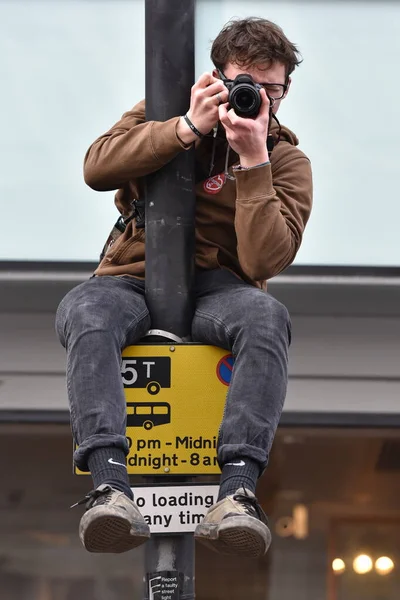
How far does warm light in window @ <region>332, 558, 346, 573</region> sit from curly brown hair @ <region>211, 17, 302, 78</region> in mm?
5022

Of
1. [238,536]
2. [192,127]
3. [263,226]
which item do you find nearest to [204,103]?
[192,127]

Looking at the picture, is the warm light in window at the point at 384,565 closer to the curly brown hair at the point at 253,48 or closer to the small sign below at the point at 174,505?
the small sign below at the point at 174,505

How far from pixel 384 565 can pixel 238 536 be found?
5269mm

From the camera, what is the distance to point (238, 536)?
260 centimetres

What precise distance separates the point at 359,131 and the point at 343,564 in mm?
2850

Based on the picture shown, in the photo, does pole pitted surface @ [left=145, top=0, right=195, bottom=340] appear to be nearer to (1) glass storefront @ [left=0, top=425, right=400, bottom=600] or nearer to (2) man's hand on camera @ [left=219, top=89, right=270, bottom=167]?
(2) man's hand on camera @ [left=219, top=89, right=270, bottom=167]

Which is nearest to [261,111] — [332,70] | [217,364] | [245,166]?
[245,166]

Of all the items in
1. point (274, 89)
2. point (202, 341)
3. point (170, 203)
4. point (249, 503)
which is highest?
point (274, 89)

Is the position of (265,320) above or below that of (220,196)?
below

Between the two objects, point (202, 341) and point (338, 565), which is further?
point (338, 565)

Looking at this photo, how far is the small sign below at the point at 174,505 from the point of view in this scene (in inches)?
109

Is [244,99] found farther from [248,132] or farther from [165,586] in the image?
[165,586]

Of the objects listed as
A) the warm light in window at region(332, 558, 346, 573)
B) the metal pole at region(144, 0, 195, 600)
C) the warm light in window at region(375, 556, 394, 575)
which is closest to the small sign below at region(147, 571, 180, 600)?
the metal pole at region(144, 0, 195, 600)

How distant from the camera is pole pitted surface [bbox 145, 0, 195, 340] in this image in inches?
110
